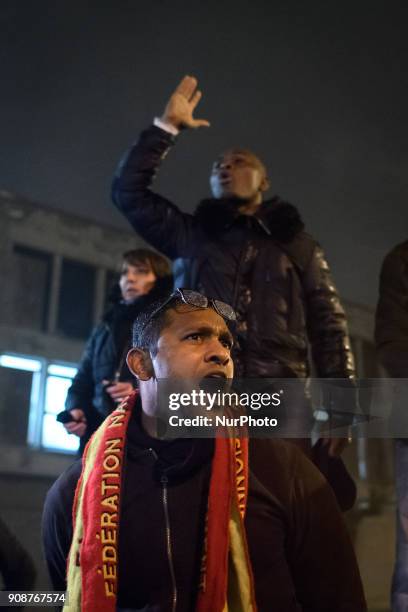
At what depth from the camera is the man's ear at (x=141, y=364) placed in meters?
2.30

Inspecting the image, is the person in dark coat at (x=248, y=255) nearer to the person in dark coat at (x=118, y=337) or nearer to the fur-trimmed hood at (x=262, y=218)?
the fur-trimmed hood at (x=262, y=218)

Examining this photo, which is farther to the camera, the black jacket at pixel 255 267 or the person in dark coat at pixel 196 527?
the black jacket at pixel 255 267

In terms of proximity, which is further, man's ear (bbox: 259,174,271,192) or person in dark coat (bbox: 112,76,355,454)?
man's ear (bbox: 259,174,271,192)

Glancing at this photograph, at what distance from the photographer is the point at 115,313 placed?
3752 millimetres

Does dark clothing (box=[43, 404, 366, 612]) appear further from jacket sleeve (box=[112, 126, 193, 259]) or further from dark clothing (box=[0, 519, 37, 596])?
jacket sleeve (box=[112, 126, 193, 259])

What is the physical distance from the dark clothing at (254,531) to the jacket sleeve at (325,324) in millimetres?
1108

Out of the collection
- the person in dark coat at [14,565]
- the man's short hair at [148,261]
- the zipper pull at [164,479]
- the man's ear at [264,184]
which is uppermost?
the man's ear at [264,184]

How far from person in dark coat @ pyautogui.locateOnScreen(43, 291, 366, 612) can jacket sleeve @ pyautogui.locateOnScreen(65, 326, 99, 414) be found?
1.42 m

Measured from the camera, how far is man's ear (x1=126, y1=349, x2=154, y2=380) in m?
2.30

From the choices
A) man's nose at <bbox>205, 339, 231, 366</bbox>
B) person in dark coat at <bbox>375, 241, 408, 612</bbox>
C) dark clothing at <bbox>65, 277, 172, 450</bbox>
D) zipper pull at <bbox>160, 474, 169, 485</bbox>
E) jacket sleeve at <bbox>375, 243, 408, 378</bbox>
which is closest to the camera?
zipper pull at <bbox>160, 474, 169, 485</bbox>

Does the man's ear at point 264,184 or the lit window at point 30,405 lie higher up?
the lit window at point 30,405

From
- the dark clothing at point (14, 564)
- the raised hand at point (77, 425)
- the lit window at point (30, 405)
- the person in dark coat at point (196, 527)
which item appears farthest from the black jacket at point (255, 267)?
the lit window at point (30, 405)

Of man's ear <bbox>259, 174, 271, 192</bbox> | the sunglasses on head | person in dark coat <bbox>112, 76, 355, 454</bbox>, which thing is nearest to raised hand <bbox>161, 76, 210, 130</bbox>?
person in dark coat <bbox>112, 76, 355, 454</bbox>

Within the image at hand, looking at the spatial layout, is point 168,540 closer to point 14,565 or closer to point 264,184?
point 14,565
